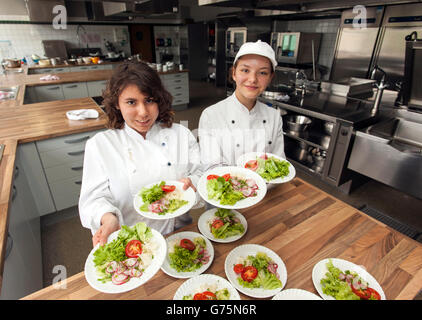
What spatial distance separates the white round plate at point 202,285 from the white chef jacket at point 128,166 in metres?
0.45

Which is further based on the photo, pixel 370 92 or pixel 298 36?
pixel 298 36

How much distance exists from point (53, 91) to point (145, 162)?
3.76 metres

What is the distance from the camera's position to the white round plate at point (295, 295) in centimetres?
77

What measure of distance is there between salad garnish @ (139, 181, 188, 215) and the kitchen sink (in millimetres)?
3190

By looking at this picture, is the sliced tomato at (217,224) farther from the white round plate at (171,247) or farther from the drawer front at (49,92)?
the drawer front at (49,92)

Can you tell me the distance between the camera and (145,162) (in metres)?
1.26

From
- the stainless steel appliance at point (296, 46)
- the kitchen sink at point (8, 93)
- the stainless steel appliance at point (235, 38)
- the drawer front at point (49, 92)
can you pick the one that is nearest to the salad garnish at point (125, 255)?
the kitchen sink at point (8, 93)

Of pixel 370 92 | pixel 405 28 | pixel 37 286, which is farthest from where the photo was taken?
pixel 370 92

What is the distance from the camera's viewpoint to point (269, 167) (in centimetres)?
123

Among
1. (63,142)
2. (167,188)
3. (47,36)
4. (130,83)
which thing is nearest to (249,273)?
(167,188)

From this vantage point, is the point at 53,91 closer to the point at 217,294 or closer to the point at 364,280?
the point at 217,294

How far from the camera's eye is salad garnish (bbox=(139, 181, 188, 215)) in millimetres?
968

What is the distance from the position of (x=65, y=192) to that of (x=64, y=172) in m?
0.20
